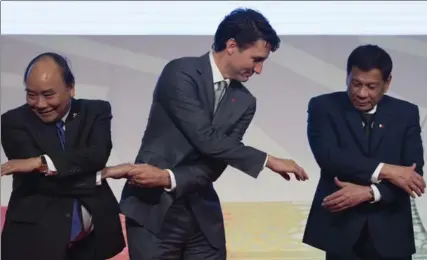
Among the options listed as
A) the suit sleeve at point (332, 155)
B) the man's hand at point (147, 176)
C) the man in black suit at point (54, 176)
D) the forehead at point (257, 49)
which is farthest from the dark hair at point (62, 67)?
the suit sleeve at point (332, 155)

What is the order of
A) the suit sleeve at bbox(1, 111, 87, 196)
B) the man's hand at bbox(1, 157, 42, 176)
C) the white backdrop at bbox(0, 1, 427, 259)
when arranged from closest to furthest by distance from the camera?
the man's hand at bbox(1, 157, 42, 176)
the suit sleeve at bbox(1, 111, 87, 196)
the white backdrop at bbox(0, 1, 427, 259)

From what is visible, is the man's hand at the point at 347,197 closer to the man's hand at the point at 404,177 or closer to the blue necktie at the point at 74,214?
the man's hand at the point at 404,177

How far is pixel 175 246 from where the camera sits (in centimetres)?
271

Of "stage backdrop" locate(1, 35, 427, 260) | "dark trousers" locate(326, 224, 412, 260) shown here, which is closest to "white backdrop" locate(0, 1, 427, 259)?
"stage backdrop" locate(1, 35, 427, 260)

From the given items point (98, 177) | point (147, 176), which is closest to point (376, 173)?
point (147, 176)

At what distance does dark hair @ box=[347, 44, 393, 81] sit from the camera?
285 centimetres

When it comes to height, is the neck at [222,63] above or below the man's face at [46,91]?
above

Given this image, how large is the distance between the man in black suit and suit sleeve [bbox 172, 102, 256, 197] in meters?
0.26

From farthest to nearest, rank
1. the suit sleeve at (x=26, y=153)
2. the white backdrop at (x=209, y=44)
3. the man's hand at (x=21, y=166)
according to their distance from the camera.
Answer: the white backdrop at (x=209, y=44) → the suit sleeve at (x=26, y=153) → the man's hand at (x=21, y=166)

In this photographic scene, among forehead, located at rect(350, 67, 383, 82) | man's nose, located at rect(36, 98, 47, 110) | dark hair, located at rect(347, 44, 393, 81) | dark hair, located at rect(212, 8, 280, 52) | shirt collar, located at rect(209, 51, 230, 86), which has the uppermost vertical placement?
dark hair, located at rect(212, 8, 280, 52)

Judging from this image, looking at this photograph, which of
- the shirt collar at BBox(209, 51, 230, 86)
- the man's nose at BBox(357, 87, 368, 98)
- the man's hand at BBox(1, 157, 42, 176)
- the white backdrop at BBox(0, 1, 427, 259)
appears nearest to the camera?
the man's hand at BBox(1, 157, 42, 176)

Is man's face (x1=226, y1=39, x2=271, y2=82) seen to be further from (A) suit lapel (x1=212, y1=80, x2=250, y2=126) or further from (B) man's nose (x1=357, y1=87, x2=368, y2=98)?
(B) man's nose (x1=357, y1=87, x2=368, y2=98)

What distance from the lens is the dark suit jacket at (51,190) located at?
262 cm

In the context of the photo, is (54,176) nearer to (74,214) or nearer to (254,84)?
(74,214)
